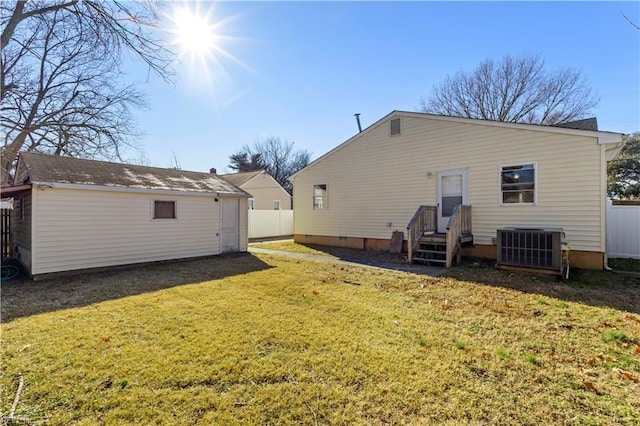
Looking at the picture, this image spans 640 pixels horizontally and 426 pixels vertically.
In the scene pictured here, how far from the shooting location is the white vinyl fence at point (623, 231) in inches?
358

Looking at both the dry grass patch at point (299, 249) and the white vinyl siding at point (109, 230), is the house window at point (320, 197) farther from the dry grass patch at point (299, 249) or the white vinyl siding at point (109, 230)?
the white vinyl siding at point (109, 230)

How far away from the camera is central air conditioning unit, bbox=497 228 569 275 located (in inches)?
270

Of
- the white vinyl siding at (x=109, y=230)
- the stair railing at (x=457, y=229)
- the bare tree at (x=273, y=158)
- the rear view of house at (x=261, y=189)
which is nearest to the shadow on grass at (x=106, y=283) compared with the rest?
the white vinyl siding at (x=109, y=230)

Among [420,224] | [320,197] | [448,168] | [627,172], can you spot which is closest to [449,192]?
[448,168]

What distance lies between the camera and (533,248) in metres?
7.17

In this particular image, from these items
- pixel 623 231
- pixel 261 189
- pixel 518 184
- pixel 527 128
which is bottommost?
pixel 623 231

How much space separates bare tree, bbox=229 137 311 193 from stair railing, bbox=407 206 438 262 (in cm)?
3137

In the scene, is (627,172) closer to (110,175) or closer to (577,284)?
(577,284)

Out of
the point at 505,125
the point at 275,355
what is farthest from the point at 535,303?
the point at 505,125

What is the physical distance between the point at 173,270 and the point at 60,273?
2.65 m

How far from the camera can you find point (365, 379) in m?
2.90

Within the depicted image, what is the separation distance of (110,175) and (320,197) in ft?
25.7

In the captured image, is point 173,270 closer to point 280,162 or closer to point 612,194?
point 612,194

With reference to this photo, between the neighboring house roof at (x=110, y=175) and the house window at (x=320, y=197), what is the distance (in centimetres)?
346
